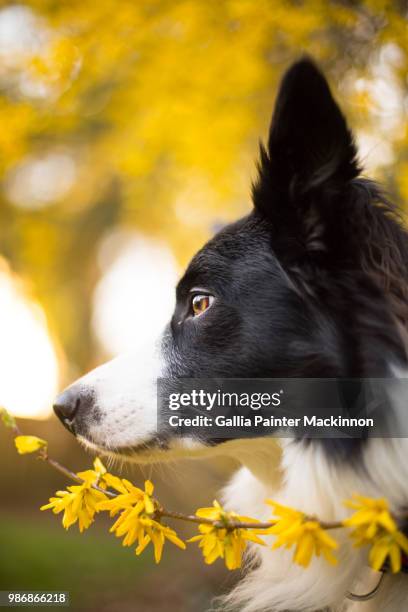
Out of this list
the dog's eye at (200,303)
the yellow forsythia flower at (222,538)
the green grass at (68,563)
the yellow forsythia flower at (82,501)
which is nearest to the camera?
the yellow forsythia flower at (222,538)

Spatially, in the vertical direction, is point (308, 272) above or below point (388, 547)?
above

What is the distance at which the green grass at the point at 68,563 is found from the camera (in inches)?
155

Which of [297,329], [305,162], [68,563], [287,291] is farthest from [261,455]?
[68,563]

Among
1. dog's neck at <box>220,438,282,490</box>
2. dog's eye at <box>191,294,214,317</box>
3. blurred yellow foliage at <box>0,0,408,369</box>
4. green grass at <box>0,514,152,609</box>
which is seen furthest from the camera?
green grass at <box>0,514,152,609</box>

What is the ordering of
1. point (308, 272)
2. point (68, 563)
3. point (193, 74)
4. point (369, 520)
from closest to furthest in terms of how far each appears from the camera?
point (369, 520)
point (308, 272)
point (193, 74)
point (68, 563)

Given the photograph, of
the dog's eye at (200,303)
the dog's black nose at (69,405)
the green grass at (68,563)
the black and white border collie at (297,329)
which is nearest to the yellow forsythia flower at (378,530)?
the black and white border collie at (297,329)

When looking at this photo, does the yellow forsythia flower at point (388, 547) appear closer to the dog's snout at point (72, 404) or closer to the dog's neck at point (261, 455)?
the dog's neck at point (261, 455)

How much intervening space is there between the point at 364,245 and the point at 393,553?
2.61 feet

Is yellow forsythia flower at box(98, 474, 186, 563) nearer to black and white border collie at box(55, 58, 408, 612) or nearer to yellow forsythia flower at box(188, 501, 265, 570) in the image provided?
yellow forsythia flower at box(188, 501, 265, 570)

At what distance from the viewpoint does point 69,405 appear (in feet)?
5.76

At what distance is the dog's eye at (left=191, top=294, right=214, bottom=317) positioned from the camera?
179 cm

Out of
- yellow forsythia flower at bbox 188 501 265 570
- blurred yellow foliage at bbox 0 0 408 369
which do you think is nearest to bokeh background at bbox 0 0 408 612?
blurred yellow foliage at bbox 0 0 408 369

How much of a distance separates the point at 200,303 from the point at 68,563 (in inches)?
127

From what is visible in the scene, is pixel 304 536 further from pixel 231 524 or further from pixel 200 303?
pixel 200 303
